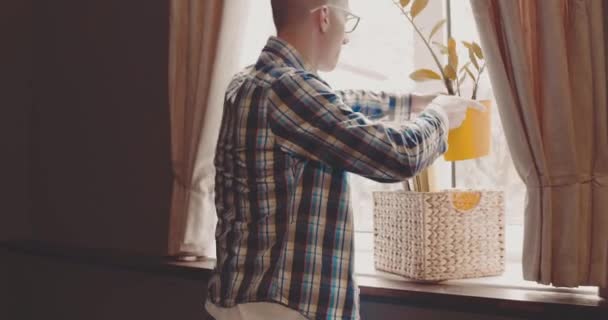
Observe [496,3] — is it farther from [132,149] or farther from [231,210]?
[132,149]

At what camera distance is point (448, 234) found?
4.41 ft

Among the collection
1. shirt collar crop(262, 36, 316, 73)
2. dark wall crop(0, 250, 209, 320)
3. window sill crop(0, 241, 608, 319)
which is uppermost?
shirt collar crop(262, 36, 316, 73)

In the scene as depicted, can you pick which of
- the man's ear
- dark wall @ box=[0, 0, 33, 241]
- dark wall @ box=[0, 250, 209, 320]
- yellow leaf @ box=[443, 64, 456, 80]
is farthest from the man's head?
dark wall @ box=[0, 0, 33, 241]

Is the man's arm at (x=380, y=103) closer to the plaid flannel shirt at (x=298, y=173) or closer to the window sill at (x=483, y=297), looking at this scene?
the plaid flannel shirt at (x=298, y=173)

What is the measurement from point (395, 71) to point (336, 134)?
0.88 m

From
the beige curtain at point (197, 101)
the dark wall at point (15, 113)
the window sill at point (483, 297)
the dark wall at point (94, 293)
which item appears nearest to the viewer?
the window sill at point (483, 297)

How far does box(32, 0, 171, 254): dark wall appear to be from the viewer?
2.15 m

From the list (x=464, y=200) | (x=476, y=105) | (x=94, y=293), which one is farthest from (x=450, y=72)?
(x=94, y=293)

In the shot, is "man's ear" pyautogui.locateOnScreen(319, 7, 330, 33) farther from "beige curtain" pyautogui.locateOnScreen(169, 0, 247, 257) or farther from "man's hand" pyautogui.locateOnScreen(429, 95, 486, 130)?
"beige curtain" pyautogui.locateOnScreen(169, 0, 247, 257)

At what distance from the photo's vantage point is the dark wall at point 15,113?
2643 millimetres

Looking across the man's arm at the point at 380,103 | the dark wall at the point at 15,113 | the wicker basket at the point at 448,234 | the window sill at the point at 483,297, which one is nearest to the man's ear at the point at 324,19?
the man's arm at the point at 380,103

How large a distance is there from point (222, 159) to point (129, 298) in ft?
3.79

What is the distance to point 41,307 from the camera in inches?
103

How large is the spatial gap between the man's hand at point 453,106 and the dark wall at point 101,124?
117cm
